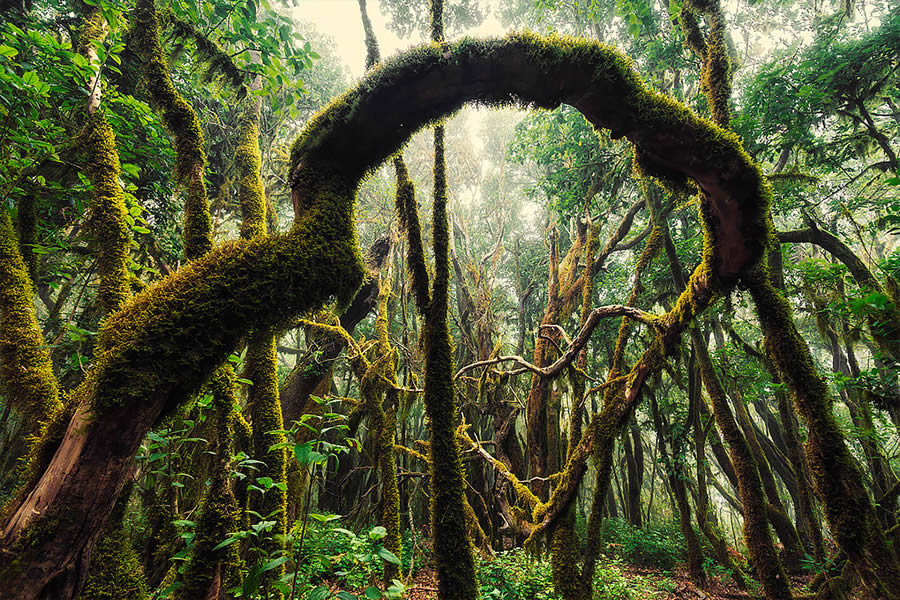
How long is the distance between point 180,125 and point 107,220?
2.26 ft

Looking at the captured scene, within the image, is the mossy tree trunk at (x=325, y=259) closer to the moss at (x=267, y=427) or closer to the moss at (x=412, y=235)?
the moss at (x=412, y=235)

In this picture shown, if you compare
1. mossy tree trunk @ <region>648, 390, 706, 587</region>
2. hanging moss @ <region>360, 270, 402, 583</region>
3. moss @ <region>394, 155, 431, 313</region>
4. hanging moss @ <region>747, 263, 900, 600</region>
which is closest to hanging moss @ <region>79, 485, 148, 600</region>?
moss @ <region>394, 155, 431, 313</region>

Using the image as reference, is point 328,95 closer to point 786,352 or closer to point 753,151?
point 753,151

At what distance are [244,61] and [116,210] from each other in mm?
2194

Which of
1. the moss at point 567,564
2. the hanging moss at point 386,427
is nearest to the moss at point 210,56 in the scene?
the hanging moss at point 386,427

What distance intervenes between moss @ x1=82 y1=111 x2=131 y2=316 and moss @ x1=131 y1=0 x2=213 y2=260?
344 mm

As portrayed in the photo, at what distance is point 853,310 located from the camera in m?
3.23

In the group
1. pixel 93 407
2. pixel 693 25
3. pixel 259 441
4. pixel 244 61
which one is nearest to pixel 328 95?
pixel 244 61

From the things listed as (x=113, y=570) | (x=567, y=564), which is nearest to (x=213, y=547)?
(x=113, y=570)

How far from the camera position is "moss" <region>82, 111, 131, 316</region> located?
1909 mm

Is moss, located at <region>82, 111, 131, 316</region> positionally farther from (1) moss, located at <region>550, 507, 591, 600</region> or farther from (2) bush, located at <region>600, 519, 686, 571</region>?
(2) bush, located at <region>600, 519, 686, 571</region>

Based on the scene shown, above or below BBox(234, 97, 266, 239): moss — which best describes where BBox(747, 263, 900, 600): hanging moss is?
below

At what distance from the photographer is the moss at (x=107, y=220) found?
1.91 meters

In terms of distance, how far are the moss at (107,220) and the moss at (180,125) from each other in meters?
0.34
